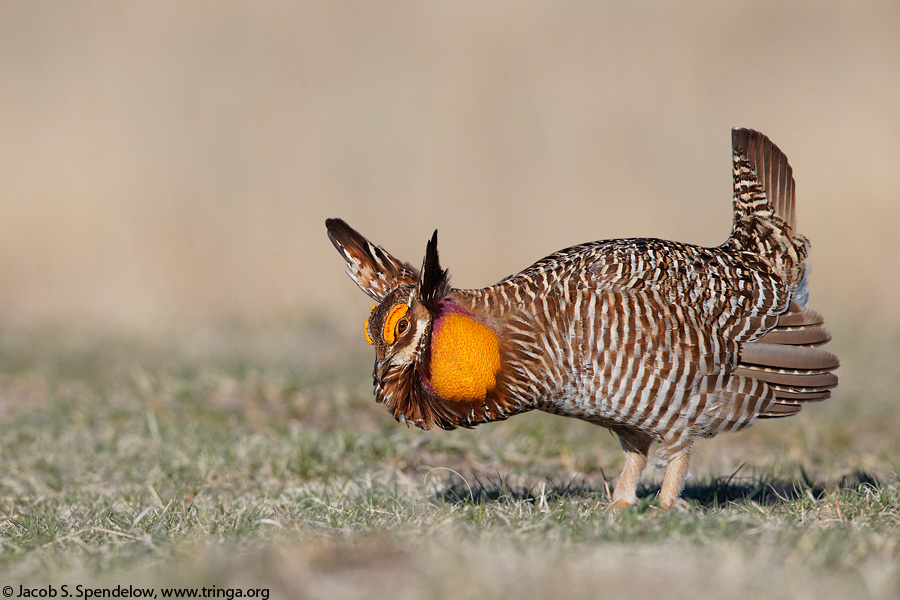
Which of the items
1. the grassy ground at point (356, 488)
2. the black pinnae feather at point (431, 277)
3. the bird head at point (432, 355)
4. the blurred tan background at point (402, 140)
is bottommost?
the grassy ground at point (356, 488)

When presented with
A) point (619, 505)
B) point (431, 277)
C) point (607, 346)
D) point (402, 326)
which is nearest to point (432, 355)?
point (402, 326)

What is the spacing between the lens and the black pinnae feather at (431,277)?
417 cm

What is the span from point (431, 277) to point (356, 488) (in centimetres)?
126

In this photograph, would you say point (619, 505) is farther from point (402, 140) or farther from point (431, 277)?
point (402, 140)

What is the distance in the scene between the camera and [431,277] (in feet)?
13.9

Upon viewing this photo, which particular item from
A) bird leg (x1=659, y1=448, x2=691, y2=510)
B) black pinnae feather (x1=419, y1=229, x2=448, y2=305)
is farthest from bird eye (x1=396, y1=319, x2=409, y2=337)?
bird leg (x1=659, y1=448, x2=691, y2=510)

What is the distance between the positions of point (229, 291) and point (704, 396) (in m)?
7.35

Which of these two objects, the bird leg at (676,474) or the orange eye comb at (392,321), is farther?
the bird leg at (676,474)

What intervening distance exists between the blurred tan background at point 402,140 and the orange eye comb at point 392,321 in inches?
231

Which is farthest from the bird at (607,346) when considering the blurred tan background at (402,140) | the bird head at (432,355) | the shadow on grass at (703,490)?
the blurred tan background at (402,140)

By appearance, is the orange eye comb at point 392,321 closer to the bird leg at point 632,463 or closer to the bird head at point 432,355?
the bird head at point 432,355

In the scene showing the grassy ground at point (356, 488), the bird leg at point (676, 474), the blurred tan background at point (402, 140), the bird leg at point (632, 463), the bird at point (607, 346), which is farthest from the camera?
the blurred tan background at point (402, 140)

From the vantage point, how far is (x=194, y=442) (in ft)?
19.6

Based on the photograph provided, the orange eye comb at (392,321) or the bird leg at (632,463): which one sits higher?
the orange eye comb at (392,321)
